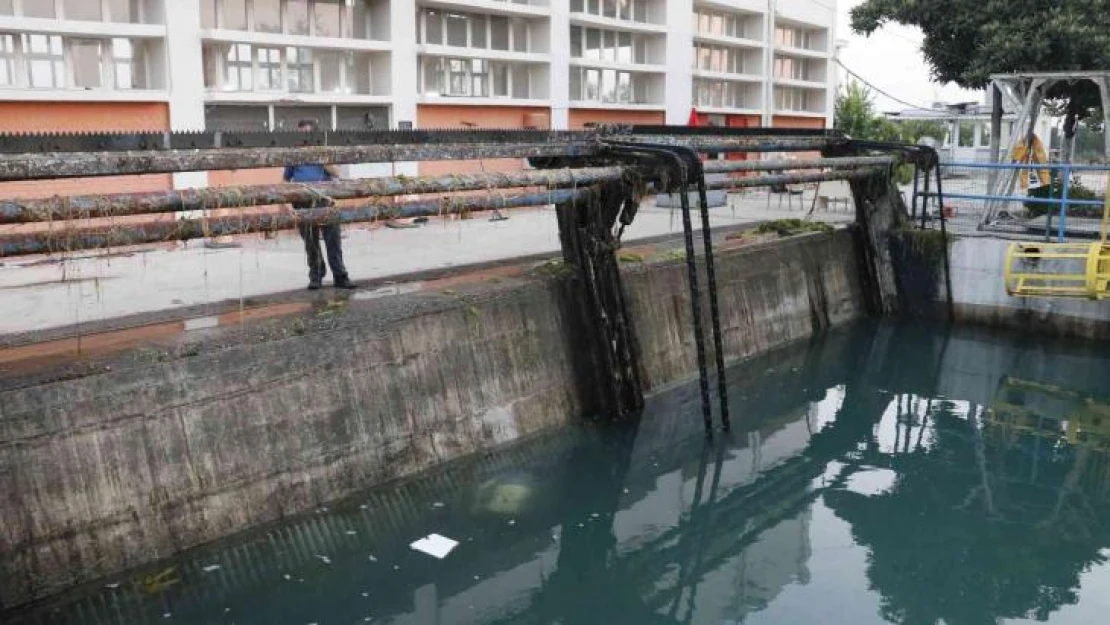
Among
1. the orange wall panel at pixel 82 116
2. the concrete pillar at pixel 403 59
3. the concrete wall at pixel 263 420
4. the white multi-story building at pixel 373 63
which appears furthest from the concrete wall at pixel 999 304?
the orange wall panel at pixel 82 116

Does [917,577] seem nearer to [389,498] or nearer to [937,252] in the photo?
[389,498]

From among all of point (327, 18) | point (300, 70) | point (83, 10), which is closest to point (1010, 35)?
point (327, 18)

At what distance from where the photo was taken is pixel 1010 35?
65.0 ft

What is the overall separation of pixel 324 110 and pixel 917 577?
678 inches

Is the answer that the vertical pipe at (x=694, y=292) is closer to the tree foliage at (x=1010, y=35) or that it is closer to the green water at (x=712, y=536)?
the green water at (x=712, y=536)

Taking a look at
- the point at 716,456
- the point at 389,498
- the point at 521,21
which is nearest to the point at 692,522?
the point at 716,456

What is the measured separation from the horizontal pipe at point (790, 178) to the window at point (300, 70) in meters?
11.4

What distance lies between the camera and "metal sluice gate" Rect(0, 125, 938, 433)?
22.2 ft

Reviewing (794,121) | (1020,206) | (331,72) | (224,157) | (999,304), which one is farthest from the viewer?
(794,121)

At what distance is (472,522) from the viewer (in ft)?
26.6

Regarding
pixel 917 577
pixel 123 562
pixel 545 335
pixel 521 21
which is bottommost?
pixel 917 577

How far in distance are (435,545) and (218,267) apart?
19.1ft

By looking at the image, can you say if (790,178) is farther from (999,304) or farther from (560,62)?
(560,62)

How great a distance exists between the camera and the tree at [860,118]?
140 ft
